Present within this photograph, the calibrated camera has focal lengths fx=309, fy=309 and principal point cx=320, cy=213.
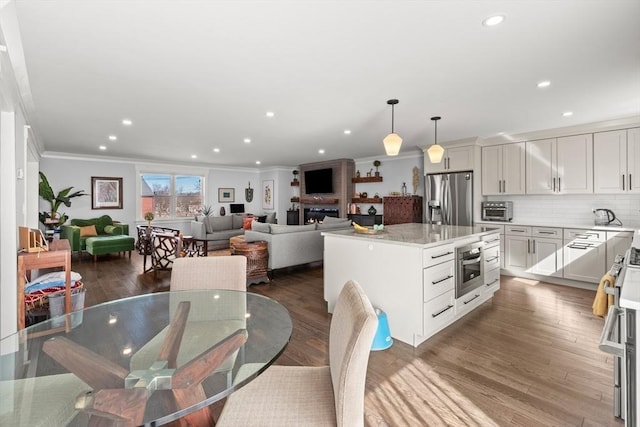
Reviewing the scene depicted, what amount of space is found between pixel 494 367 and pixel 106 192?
8708mm

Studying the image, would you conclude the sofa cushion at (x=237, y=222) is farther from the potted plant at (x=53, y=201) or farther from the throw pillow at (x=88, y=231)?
the potted plant at (x=53, y=201)

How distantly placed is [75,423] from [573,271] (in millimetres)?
5537

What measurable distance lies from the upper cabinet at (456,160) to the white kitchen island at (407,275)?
2565mm

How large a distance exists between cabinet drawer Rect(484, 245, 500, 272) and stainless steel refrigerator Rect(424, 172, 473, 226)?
1.75m

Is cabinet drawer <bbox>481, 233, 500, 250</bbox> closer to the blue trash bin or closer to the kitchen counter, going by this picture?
the kitchen counter

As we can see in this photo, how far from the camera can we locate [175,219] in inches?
350

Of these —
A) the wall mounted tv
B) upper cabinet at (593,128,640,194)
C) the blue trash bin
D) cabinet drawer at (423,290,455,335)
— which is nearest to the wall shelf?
the wall mounted tv

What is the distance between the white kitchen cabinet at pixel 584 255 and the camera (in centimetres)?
417

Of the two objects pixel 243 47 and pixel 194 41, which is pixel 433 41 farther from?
pixel 194 41

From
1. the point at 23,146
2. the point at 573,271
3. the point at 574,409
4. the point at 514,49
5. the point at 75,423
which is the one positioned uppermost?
the point at 514,49

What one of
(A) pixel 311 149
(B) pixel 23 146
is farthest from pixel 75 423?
(A) pixel 311 149

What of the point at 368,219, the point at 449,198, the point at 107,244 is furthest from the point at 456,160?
the point at 107,244

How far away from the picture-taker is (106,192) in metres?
7.70

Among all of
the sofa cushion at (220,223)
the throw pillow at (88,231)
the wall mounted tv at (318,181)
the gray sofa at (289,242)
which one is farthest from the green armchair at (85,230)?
the wall mounted tv at (318,181)
